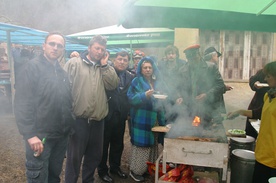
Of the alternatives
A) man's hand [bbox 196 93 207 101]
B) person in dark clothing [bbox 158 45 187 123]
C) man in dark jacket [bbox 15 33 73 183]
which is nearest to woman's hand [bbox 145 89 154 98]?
person in dark clothing [bbox 158 45 187 123]

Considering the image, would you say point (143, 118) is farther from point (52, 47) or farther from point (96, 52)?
point (52, 47)

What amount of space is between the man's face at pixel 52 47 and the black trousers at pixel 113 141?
1532 mm

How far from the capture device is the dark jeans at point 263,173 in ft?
8.44

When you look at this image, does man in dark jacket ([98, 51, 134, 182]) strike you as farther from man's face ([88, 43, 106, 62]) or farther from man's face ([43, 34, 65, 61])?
man's face ([43, 34, 65, 61])

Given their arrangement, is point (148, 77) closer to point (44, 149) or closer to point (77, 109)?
point (77, 109)

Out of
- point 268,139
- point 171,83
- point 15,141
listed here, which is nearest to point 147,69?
point 171,83

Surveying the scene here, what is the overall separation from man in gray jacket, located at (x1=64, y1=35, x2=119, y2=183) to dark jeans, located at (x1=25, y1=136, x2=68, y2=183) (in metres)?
0.30

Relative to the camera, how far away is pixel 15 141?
559 centimetres

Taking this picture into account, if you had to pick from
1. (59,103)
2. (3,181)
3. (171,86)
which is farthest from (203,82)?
(3,181)

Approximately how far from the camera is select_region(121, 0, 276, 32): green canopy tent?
8.62 ft

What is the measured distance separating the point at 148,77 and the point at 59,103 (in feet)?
5.61

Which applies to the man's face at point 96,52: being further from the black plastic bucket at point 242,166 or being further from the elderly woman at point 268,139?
the black plastic bucket at point 242,166

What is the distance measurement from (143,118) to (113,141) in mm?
663

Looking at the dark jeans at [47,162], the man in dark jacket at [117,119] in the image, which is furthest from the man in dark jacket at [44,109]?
the man in dark jacket at [117,119]
